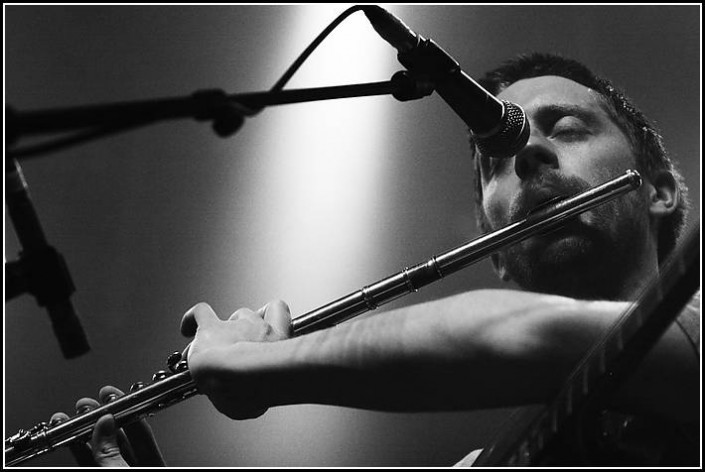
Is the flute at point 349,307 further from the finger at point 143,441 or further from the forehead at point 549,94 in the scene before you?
the forehead at point 549,94

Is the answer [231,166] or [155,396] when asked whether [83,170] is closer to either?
[231,166]

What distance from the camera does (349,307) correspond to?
1.24m

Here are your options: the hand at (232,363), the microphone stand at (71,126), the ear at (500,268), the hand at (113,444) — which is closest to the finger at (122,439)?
the hand at (113,444)

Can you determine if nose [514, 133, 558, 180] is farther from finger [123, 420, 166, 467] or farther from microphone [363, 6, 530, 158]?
finger [123, 420, 166, 467]

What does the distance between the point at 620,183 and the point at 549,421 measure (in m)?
0.53

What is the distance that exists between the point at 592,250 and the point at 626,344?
465mm

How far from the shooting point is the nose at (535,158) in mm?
1295

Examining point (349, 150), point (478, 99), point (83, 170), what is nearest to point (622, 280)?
point (478, 99)

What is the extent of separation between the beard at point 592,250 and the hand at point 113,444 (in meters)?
0.77

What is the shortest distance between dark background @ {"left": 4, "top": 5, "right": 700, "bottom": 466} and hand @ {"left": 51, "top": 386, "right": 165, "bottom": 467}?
11 cm

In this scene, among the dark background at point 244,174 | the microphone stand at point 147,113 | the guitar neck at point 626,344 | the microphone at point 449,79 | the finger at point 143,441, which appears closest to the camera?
the microphone stand at point 147,113

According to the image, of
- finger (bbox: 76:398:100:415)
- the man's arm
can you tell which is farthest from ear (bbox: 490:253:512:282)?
finger (bbox: 76:398:100:415)

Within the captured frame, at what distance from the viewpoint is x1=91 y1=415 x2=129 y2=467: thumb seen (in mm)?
1192

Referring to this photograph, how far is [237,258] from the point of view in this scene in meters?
1.57
